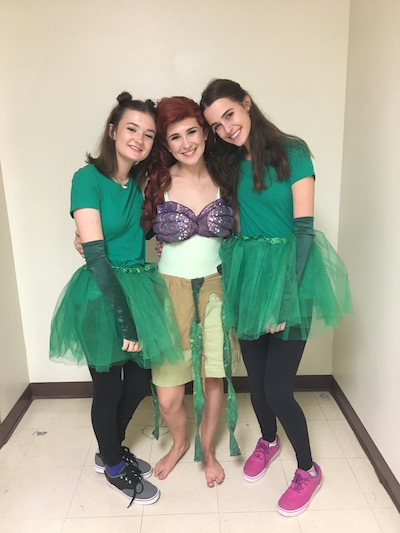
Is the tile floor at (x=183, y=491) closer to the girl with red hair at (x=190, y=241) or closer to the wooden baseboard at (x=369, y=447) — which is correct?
the wooden baseboard at (x=369, y=447)

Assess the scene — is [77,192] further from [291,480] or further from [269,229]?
[291,480]

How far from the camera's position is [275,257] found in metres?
1.53

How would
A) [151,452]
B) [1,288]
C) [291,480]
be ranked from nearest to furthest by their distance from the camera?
1. [291,480]
2. [151,452]
3. [1,288]

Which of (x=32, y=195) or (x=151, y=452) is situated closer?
(x=151, y=452)

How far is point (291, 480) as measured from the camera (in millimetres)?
1852

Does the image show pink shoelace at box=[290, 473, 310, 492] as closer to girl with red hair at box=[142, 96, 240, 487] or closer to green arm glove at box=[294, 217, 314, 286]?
girl with red hair at box=[142, 96, 240, 487]

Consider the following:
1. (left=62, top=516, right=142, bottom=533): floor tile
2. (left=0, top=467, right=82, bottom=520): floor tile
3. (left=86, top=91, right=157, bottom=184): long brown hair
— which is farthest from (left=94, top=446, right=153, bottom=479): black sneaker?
(left=86, top=91, right=157, bottom=184): long brown hair

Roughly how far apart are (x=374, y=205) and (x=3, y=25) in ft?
6.75

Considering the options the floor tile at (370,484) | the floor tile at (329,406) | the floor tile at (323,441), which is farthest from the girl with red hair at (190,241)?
the floor tile at (329,406)

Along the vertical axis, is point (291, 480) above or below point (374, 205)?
below

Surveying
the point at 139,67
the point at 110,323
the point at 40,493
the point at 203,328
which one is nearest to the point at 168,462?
the point at 40,493

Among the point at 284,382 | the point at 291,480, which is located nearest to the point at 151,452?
the point at 291,480

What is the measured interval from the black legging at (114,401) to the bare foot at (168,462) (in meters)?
0.22

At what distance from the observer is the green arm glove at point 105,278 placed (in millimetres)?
1473
